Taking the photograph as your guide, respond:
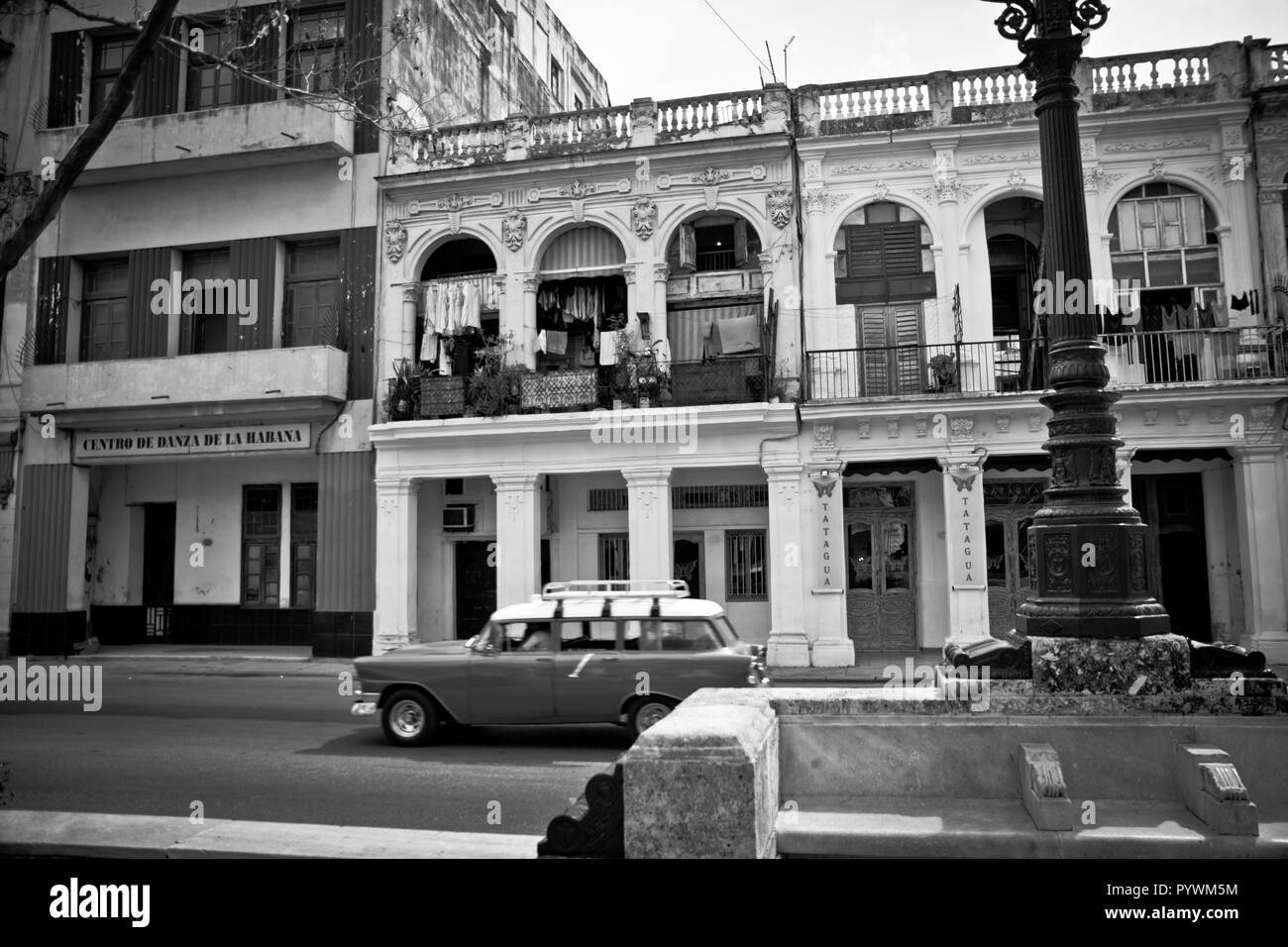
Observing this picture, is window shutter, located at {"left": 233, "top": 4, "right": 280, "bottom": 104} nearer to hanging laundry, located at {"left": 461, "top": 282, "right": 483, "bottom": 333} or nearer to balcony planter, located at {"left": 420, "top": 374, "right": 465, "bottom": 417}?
hanging laundry, located at {"left": 461, "top": 282, "right": 483, "bottom": 333}

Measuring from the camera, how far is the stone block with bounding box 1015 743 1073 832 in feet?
11.3

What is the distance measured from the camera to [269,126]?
766 inches

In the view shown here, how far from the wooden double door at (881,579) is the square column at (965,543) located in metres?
1.68

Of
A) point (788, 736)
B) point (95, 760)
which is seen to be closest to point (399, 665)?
point (95, 760)

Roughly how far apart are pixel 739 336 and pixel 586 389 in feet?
11.1

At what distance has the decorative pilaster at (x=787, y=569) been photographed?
17078 mm

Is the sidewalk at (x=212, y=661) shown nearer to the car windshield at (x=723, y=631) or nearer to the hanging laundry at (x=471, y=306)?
the hanging laundry at (x=471, y=306)

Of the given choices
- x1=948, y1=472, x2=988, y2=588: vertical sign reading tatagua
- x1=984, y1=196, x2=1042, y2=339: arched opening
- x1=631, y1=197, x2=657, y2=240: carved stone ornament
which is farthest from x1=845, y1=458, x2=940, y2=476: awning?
x1=631, y1=197, x2=657, y2=240: carved stone ornament

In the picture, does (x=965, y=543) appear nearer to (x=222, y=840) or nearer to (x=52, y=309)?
(x=222, y=840)

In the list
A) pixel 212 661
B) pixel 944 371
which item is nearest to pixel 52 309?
pixel 212 661

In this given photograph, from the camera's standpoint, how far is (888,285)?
18.0 meters

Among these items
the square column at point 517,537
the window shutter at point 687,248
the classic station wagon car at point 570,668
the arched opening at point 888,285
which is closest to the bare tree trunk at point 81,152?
the classic station wagon car at point 570,668

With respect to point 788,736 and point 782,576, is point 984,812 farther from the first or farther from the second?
point 782,576

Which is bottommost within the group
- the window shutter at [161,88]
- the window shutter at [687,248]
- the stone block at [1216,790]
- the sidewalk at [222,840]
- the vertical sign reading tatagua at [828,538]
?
the sidewalk at [222,840]
